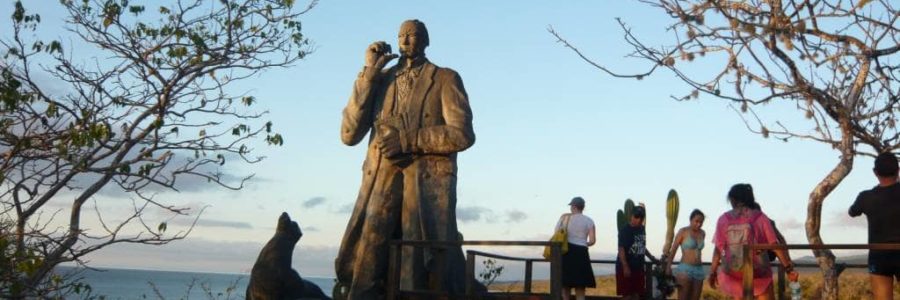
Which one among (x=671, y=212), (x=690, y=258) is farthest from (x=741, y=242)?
(x=671, y=212)

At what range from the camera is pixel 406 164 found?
34.7ft

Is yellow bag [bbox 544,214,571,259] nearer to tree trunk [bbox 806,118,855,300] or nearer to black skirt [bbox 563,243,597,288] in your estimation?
black skirt [bbox 563,243,597,288]

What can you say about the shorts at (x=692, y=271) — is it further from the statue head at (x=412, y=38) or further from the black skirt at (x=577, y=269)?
the statue head at (x=412, y=38)

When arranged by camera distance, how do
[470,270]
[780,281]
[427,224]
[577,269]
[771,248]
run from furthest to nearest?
[577,269]
[780,281]
[427,224]
[470,270]
[771,248]

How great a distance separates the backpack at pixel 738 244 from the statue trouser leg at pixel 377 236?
297cm

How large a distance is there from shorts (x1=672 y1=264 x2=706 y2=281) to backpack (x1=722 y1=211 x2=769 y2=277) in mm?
1557

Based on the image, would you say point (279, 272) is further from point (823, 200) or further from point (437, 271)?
point (823, 200)

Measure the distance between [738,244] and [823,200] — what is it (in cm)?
523

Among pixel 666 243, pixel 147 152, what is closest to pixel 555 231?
pixel 666 243

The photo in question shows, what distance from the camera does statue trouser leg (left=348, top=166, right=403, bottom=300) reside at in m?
10.4

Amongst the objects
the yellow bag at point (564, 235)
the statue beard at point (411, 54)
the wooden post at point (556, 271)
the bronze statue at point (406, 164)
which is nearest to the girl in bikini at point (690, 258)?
the yellow bag at point (564, 235)

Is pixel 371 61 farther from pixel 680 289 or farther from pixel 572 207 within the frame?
pixel 680 289

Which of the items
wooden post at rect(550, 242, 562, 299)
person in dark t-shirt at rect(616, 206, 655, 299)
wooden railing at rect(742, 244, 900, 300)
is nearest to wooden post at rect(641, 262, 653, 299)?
person in dark t-shirt at rect(616, 206, 655, 299)

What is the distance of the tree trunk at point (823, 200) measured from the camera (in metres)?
14.5
